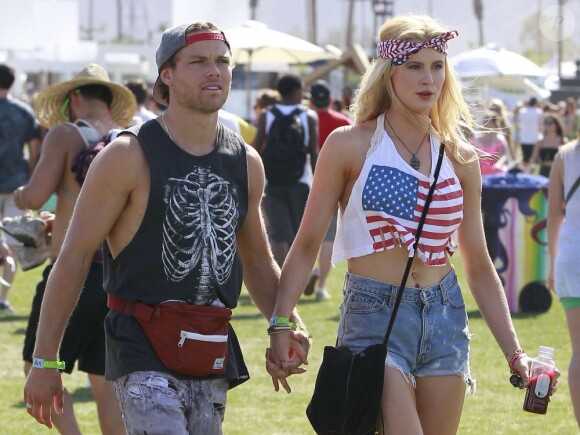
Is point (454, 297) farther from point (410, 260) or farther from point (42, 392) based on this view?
point (42, 392)

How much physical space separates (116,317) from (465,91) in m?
1.96

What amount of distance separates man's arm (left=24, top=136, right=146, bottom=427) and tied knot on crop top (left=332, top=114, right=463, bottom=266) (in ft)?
2.70

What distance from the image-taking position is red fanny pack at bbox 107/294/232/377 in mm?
4195

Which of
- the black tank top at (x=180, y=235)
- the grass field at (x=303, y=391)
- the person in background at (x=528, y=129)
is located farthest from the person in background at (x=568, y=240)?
the person in background at (x=528, y=129)

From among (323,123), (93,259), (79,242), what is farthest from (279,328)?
(323,123)

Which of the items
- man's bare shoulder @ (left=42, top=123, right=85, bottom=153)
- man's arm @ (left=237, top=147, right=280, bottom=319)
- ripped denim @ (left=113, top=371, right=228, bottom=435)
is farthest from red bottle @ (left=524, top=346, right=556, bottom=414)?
man's bare shoulder @ (left=42, top=123, right=85, bottom=153)

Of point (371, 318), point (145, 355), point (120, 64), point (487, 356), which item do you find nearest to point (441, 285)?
point (371, 318)

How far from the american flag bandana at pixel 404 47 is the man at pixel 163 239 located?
625 mm

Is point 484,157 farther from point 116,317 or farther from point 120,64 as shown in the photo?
point 120,64

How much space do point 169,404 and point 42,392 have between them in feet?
1.37

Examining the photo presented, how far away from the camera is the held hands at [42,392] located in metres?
4.16

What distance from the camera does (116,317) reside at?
4.30 metres

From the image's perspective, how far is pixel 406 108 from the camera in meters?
4.73

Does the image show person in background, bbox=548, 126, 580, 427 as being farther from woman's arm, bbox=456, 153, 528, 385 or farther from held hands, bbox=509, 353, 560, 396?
held hands, bbox=509, 353, 560, 396
